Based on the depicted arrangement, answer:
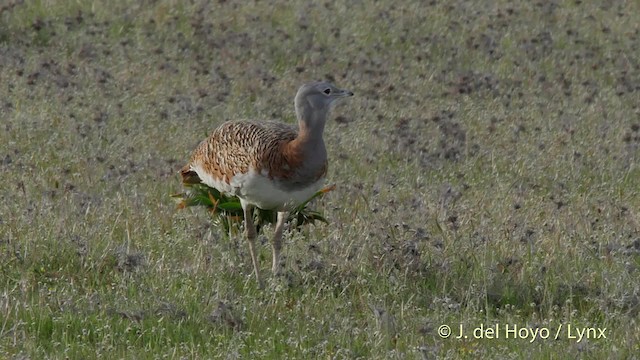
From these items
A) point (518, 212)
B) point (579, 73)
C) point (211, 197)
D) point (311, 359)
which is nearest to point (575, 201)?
point (518, 212)

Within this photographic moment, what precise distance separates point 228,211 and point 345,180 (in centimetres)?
192

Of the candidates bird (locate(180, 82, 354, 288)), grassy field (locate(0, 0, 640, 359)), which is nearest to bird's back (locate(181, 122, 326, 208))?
bird (locate(180, 82, 354, 288))

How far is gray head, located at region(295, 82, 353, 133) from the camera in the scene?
6.21m

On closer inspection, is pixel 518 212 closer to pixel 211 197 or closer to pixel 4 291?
pixel 211 197

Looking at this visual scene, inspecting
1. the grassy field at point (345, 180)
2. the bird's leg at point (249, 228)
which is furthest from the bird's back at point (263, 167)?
the grassy field at point (345, 180)

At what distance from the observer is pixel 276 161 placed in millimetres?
6113

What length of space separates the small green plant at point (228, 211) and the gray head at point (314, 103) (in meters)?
0.66

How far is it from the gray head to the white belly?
0.28 metres

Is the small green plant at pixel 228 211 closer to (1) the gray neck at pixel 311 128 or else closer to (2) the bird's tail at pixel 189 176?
(2) the bird's tail at pixel 189 176

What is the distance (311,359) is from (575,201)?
3.65 meters

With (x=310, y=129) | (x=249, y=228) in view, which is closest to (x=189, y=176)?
(x=249, y=228)

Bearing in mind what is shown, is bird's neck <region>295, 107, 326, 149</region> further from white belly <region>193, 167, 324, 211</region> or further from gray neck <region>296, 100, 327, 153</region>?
white belly <region>193, 167, 324, 211</region>

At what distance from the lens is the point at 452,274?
6.43 metres

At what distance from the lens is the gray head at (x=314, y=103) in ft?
20.4
